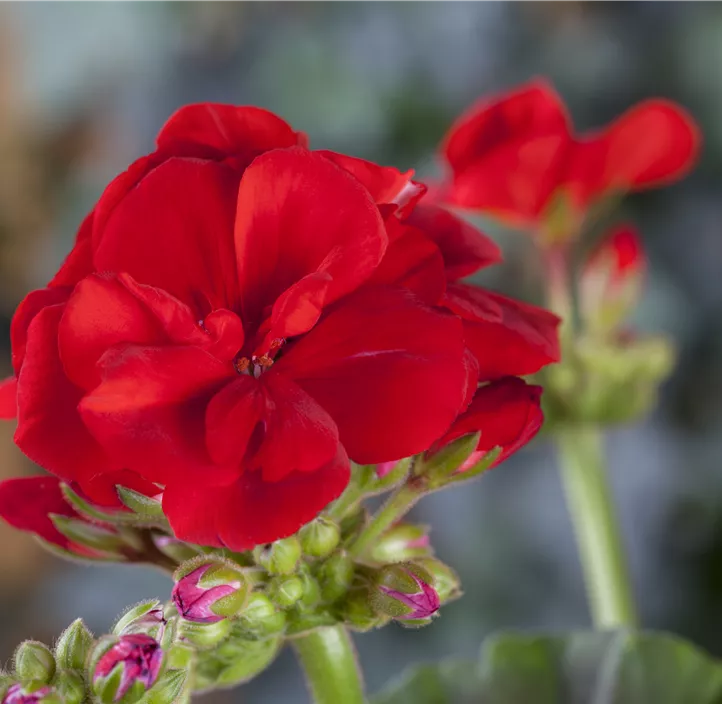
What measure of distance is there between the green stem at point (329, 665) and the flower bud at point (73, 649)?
6 centimetres

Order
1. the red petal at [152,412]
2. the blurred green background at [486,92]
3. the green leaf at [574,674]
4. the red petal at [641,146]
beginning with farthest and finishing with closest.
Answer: the blurred green background at [486,92], the red petal at [641,146], the green leaf at [574,674], the red petal at [152,412]

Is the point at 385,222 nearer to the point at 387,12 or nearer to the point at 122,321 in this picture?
the point at 122,321

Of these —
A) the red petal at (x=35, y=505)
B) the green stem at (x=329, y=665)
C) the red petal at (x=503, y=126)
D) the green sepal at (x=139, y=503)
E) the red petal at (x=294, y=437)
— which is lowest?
the green stem at (x=329, y=665)

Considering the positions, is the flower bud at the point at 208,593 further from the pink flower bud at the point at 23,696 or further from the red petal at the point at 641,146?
the red petal at the point at 641,146

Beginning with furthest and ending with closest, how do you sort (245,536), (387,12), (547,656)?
1. (387,12)
2. (547,656)
3. (245,536)

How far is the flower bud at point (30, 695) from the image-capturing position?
20 cm

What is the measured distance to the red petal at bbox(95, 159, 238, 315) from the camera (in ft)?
0.70

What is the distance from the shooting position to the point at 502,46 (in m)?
1.04

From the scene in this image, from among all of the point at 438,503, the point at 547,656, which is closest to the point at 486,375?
the point at 547,656

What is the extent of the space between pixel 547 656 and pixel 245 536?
0.69 ft

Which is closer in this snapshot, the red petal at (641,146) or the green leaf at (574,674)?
the green leaf at (574,674)

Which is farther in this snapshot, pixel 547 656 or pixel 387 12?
pixel 387 12

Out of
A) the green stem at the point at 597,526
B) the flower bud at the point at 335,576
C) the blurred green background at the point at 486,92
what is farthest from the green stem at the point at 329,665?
the blurred green background at the point at 486,92

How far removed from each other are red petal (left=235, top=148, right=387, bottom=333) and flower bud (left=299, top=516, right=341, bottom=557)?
5 centimetres
